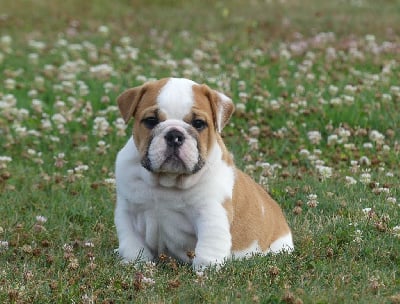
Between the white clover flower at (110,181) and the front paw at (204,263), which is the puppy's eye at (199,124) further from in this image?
the white clover flower at (110,181)

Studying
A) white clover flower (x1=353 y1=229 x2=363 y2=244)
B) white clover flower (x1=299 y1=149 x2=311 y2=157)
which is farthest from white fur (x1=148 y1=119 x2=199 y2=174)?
white clover flower (x1=299 y1=149 x2=311 y2=157)

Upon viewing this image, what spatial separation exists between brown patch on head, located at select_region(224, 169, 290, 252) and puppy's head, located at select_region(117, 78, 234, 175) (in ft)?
1.54

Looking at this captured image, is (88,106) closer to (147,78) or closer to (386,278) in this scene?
(147,78)

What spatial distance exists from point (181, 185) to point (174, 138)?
45 centimetres

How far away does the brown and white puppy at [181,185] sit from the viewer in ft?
20.9

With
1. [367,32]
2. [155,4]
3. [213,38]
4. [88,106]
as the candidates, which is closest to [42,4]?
[155,4]

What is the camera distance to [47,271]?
21.3 ft

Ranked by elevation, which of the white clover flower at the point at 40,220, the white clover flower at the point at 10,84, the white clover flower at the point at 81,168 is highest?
the white clover flower at the point at 40,220

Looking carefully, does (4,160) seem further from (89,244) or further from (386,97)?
(386,97)

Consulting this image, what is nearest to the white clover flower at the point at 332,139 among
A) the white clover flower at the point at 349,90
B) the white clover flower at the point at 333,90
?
the white clover flower at the point at 333,90

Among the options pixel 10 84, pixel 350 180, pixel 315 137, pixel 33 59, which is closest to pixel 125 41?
pixel 33 59

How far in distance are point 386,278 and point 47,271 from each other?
7.46 feet

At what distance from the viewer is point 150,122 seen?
6.45m

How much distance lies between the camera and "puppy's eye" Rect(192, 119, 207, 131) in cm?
643
